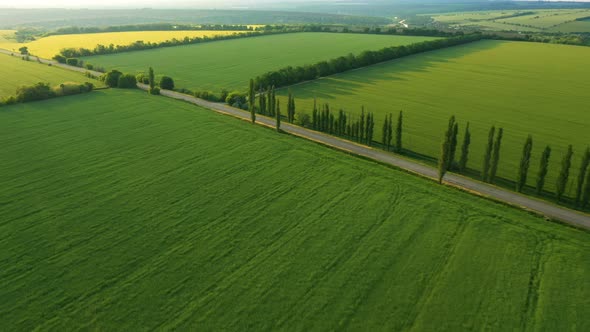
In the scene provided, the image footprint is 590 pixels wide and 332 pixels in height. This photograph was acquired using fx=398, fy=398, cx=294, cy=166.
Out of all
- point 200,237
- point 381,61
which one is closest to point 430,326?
point 200,237

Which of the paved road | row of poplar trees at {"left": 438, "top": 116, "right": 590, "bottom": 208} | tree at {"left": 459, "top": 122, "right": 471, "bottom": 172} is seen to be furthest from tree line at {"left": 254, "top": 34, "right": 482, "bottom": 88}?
row of poplar trees at {"left": 438, "top": 116, "right": 590, "bottom": 208}

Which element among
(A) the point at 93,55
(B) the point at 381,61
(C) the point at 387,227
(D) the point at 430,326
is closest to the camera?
(D) the point at 430,326

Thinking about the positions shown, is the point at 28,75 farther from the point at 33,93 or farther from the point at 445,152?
the point at 445,152

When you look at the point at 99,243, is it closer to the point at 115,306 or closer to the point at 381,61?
the point at 115,306

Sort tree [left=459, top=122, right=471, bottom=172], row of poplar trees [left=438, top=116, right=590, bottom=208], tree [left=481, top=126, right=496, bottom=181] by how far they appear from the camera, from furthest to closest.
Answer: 1. tree [left=459, top=122, right=471, bottom=172]
2. tree [left=481, top=126, right=496, bottom=181]
3. row of poplar trees [left=438, top=116, right=590, bottom=208]

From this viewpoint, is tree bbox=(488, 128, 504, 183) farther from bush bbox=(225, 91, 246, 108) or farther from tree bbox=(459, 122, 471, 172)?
bush bbox=(225, 91, 246, 108)

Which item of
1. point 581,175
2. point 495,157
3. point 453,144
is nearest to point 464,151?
point 453,144
